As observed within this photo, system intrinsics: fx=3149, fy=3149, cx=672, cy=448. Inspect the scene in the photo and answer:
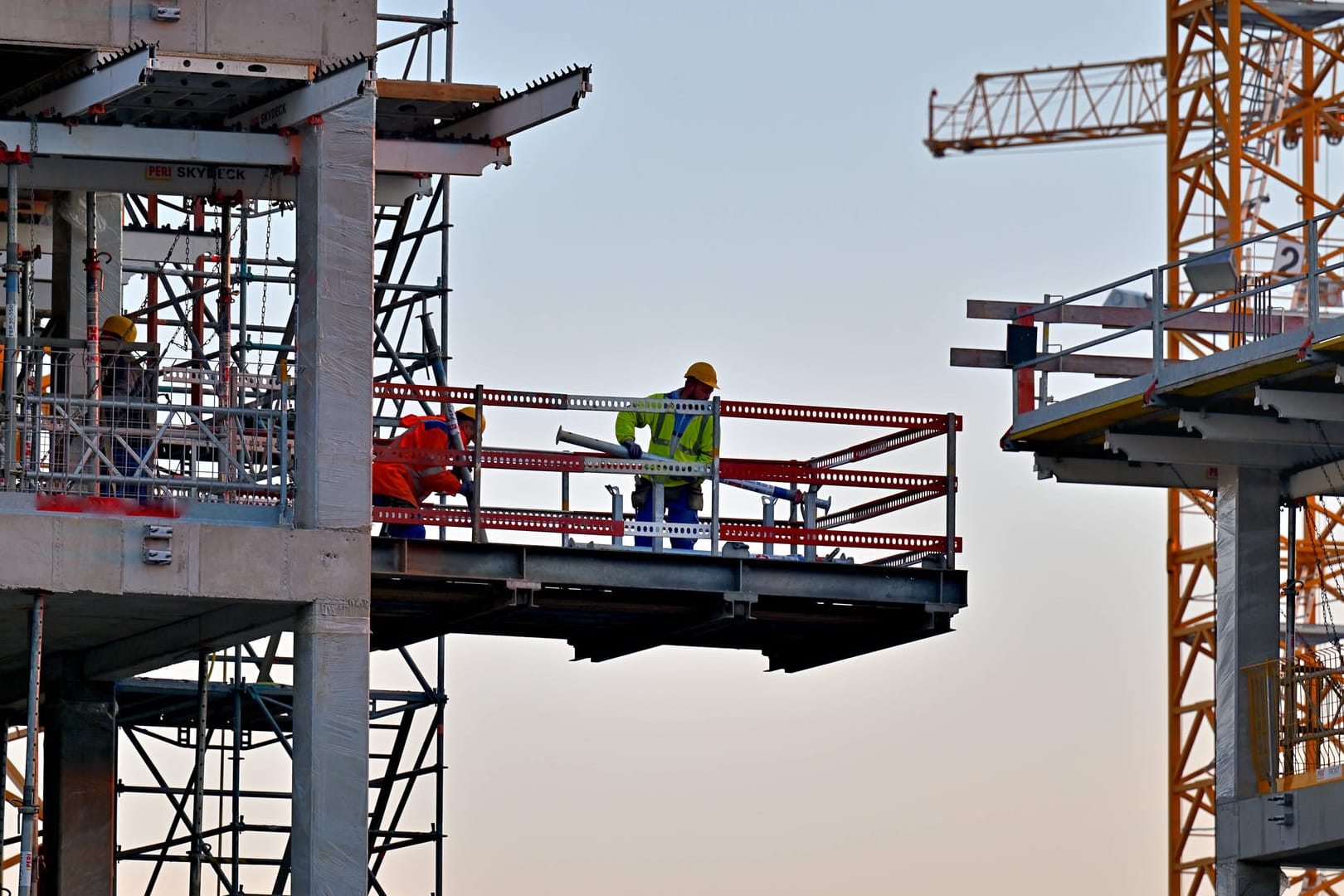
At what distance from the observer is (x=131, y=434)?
26484 mm

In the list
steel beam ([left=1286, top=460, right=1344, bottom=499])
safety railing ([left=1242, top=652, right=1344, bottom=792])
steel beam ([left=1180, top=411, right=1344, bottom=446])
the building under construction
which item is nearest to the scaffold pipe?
the building under construction

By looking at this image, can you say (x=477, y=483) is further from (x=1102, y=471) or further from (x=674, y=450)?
(x=1102, y=471)

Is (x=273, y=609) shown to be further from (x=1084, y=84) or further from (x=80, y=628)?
(x=1084, y=84)

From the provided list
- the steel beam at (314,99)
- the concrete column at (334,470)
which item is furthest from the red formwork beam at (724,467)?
the steel beam at (314,99)

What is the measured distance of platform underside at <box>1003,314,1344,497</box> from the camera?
26.6 meters

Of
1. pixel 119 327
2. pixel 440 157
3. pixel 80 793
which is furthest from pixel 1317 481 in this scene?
pixel 80 793

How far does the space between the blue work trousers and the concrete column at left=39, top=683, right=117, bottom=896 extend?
5226 mm

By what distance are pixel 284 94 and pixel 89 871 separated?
26.9ft

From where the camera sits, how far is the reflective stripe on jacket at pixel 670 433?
27047mm

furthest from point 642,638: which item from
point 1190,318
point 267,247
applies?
point 1190,318

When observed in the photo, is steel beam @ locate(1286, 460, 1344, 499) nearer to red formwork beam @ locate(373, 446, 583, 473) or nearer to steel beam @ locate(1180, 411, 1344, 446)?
steel beam @ locate(1180, 411, 1344, 446)

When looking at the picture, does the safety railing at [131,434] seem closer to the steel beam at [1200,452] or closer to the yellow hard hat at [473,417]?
the yellow hard hat at [473,417]

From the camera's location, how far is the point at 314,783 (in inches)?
923

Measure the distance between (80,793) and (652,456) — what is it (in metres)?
6.34
